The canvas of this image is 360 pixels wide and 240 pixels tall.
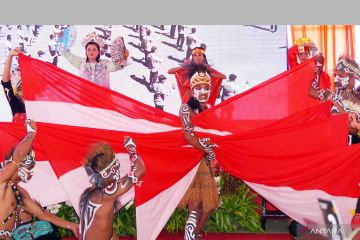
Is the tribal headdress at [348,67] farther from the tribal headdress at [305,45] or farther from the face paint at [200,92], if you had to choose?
the face paint at [200,92]

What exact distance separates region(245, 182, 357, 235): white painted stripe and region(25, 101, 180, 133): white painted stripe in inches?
41.2

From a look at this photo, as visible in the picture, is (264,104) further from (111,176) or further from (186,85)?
(111,176)

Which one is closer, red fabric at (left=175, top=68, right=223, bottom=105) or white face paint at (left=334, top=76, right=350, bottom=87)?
red fabric at (left=175, top=68, right=223, bottom=105)

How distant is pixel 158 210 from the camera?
4828mm

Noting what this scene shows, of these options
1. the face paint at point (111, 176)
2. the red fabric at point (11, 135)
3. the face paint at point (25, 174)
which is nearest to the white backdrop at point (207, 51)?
the red fabric at point (11, 135)

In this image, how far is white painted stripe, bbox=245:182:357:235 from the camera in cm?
477

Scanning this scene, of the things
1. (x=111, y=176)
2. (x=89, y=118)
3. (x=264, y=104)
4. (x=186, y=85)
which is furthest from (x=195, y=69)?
(x=111, y=176)

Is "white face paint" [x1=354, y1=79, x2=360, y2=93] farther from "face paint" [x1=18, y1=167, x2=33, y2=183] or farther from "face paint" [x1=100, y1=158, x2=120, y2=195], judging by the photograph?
"face paint" [x1=18, y1=167, x2=33, y2=183]

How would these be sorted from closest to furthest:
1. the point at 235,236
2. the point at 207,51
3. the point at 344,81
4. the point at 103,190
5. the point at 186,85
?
the point at 103,190, the point at 186,85, the point at 235,236, the point at 344,81, the point at 207,51

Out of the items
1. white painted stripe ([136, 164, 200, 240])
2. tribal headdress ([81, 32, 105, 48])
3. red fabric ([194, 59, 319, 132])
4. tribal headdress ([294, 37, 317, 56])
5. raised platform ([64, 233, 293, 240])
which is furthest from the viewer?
tribal headdress ([81, 32, 105, 48])

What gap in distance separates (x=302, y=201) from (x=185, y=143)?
44.7 inches

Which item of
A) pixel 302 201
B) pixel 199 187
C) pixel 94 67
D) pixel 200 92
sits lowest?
pixel 302 201

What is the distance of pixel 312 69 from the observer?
5.31 metres

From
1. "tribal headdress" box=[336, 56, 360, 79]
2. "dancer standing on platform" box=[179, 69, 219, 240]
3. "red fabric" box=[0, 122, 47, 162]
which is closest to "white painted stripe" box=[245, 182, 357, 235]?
"dancer standing on platform" box=[179, 69, 219, 240]
